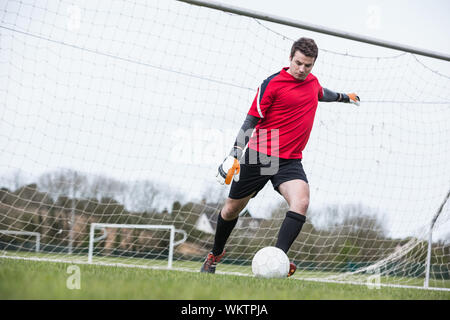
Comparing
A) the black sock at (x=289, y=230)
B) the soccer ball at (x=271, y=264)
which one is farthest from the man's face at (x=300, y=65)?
the soccer ball at (x=271, y=264)

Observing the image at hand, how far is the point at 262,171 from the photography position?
3.61 metres

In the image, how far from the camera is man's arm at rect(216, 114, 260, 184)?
3.15 metres

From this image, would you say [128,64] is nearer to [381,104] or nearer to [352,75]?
[352,75]

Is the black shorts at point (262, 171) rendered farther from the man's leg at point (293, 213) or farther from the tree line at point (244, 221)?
the tree line at point (244, 221)

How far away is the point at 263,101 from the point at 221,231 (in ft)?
4.04

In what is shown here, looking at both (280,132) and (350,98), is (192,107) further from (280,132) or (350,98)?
(280,132)

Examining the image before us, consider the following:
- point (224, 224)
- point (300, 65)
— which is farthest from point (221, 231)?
point (300, 65)

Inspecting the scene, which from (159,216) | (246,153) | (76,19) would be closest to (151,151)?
(76,19)

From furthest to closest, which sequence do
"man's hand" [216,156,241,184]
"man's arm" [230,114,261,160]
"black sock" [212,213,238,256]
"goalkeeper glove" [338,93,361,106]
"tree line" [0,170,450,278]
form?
"tree line" [0,170,450,278] < "goalkeeper glove" [338,93,361,106] < "black sock" [212,213,238,256] < "man's arm" [230,114,261,160] < "man's hand" [216,156,241,184]

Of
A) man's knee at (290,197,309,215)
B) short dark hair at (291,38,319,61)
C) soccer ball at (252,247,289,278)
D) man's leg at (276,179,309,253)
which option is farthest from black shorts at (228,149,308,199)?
short dark hair at (291,38,319,61)

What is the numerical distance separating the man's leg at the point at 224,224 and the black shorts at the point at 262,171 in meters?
0.12

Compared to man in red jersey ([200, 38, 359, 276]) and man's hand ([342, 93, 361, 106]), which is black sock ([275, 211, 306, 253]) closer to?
man in red jersey ([200, 38, 359, 276])

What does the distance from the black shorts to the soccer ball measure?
67cm

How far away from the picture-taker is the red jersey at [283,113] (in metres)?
3.54
